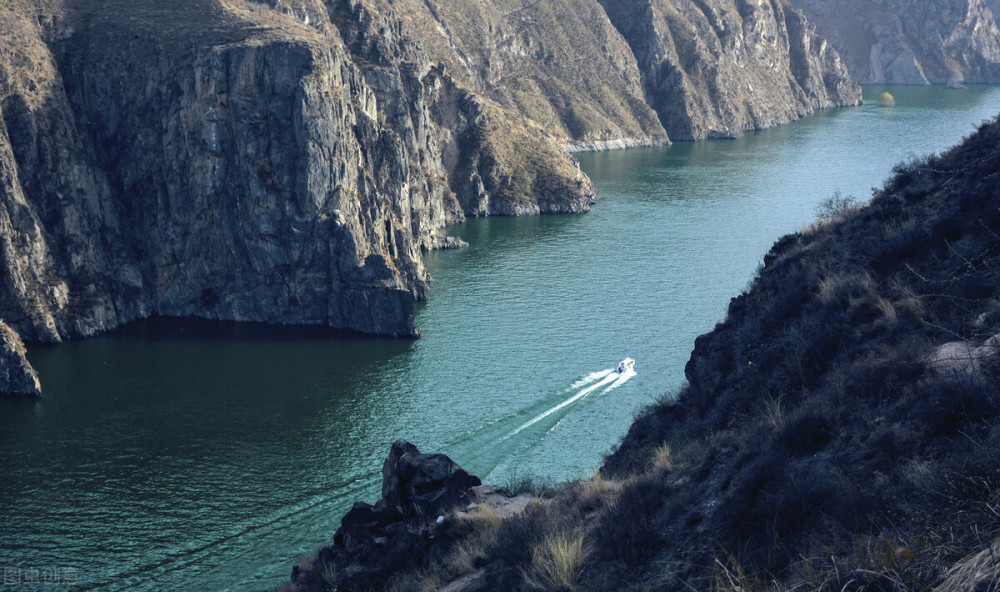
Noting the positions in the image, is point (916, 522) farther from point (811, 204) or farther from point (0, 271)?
point (811, 204)

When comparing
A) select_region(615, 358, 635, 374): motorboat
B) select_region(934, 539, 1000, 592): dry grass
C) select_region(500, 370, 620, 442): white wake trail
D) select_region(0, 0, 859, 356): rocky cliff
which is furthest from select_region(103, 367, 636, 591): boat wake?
select_region(934, 539, 1000, 592): dry grass

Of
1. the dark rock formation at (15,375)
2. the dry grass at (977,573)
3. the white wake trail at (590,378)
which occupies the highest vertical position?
the dry grass at (977,573)

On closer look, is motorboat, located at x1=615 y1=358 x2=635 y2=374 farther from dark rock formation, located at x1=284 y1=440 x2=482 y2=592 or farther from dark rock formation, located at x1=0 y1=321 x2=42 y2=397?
dark rock formation, located at x1=0 y1=321 x2=42 y2=397

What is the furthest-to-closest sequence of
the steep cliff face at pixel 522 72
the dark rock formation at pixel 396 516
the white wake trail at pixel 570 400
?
1. the steep cliff face at pixel 522 72
2. the white wake trail at pixel 570 400
3. the dark rock formation at pixel 396 516

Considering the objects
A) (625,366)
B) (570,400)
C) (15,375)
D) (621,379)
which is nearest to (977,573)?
(570,400)

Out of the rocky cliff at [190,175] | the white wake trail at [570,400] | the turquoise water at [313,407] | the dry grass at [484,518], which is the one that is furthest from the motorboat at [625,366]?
the dry grass at [484,518]

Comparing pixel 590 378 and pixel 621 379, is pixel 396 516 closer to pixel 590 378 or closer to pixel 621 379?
pixel 590 378

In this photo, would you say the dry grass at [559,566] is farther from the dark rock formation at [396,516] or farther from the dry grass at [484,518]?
the dark rock formation at [396,516]
